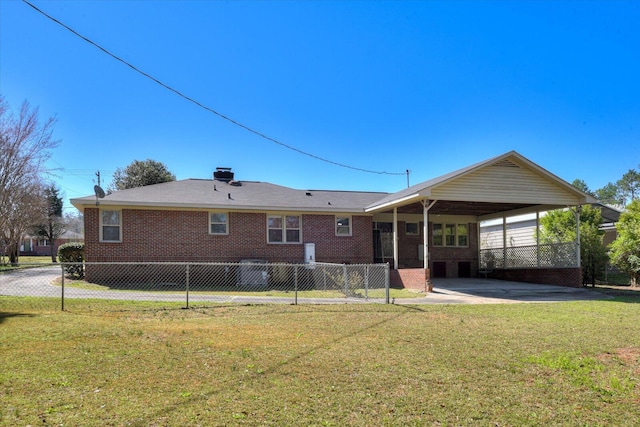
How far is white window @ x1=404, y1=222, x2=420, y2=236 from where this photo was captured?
2100cm

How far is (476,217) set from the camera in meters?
21.9

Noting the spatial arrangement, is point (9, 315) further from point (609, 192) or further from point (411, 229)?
point (609, 192)

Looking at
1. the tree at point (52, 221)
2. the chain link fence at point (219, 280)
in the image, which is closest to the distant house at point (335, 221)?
the chain link fence at point (219, 280)

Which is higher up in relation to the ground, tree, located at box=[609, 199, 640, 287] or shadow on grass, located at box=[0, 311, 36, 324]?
tree, located at box=[609, 199, 640, 287]

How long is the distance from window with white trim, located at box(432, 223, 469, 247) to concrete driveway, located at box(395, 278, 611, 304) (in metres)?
5.13

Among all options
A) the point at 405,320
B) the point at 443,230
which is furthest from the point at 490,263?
the point at 405,320

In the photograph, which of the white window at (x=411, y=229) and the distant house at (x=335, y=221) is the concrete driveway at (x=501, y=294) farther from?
the white window at (x=411, y=229)

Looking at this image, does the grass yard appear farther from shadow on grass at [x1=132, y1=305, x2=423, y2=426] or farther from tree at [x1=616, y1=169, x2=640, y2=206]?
tree at [x1=616, y1=169, x2=640, y2=206]

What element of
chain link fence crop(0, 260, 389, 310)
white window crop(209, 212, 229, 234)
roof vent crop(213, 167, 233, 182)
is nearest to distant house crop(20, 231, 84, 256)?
roof vent crop(213, 167, 233, 182)

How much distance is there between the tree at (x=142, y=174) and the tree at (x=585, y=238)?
103 ft

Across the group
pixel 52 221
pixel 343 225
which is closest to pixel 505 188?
pixel 343 225

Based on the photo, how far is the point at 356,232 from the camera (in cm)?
1903

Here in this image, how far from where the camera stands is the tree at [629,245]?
1659cm

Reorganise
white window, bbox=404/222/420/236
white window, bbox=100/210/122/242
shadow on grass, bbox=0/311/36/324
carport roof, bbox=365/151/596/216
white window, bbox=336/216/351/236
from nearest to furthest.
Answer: shadow on grass, bbox=0/311/36/324
carport roof, bbox=365/151/596/216
white window, bbox=100/210/122/242
white window, bbox=336/216/351/236
white window, bbox=404/222/420/236
